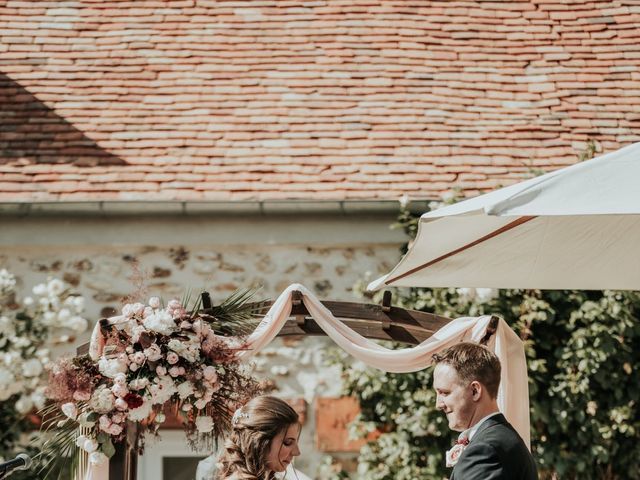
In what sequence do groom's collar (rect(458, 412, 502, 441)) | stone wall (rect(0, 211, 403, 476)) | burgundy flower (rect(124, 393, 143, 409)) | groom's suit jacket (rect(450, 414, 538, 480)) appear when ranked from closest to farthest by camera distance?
1. groom's suit jacket (rect(450, 414, 538, 480))
2. groom's collar (rect(458, 412, 502, 441))
3. burgundy flower (rect(124, 393, 143, 409))
4. stone wall (rect(0, 211, 403, 476))

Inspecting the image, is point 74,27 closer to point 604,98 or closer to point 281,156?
point 281,156

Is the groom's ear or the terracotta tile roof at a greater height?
the terracotta tile roof

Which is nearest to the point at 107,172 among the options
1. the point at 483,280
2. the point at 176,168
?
the point at 176,168

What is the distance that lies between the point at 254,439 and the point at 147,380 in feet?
5.61

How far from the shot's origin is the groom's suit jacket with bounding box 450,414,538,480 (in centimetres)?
350

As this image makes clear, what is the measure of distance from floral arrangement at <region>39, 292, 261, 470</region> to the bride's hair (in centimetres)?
154

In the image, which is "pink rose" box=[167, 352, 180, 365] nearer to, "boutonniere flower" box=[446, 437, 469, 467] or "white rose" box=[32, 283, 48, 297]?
"boutonniere flower" box=[446, 437, 469, 467]

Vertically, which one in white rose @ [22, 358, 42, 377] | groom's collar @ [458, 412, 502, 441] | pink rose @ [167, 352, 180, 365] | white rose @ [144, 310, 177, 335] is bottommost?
groom's collar @ [458, 412, 502, 441]

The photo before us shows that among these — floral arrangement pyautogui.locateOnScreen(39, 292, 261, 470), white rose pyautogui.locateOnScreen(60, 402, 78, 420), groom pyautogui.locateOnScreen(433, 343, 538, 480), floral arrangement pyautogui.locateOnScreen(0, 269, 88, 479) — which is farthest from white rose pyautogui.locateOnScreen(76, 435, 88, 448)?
groom pyautogui.locateOnScreen(433, 343, 538, 480)

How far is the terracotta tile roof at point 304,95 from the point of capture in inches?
302

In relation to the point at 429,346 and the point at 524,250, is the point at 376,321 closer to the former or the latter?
the point at 429,346

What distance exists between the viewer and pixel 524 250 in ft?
16.2

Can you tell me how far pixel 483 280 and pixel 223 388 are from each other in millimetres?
1657

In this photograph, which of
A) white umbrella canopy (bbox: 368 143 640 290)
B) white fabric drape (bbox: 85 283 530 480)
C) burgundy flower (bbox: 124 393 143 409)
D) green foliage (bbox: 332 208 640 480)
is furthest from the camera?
green foliage (bbox: 332 208 640 480)
